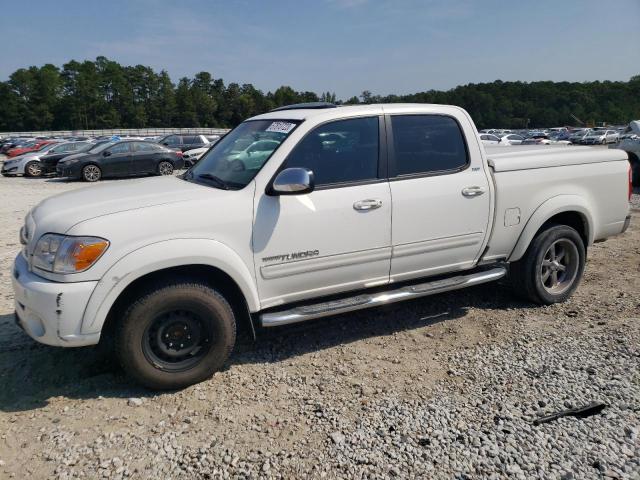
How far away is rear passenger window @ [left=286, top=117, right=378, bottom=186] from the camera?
3.75 metres

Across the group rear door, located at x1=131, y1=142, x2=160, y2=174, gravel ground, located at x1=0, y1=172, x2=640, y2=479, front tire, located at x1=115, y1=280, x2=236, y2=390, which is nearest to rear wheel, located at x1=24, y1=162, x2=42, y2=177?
rear door, located at x1=131, y1=142, x2=160, y2=174

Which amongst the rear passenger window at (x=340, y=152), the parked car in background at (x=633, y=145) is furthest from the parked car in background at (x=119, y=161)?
the rear passenger window at (x=340, y=152)

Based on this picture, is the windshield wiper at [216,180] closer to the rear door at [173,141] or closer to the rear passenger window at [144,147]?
the rear passenger window at [144,147]

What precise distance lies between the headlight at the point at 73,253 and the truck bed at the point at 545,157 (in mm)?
3293

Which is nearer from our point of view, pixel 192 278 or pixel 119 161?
pixel 192 278

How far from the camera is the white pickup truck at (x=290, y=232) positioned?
3.17m

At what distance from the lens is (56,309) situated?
3047mm

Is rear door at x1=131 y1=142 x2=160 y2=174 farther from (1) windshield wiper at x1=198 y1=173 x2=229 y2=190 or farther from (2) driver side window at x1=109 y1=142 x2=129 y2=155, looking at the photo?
(1) windshield wiper at x1=198 y1=173 x2=229 y2=190

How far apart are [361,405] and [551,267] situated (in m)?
2.77

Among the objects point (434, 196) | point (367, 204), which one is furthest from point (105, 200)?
point (434, 196)

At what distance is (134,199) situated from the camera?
3.45 metres

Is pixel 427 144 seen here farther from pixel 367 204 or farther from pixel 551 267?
pixel 551 267

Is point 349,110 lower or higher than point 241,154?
higher

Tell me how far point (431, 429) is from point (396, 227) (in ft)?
5.13
